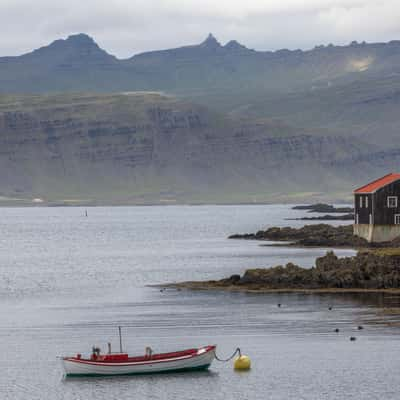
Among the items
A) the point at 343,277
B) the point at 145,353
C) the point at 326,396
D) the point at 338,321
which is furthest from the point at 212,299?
the point at 326,396

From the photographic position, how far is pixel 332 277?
66.1 meters

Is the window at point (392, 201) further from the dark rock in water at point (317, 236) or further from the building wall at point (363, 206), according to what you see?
the dark rock in water at point (317, 236)

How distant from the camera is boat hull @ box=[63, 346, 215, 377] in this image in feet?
146

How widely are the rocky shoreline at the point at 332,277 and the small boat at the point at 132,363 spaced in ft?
69.5

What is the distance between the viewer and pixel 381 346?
48750mm

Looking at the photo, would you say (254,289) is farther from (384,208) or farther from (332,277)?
(384,208)

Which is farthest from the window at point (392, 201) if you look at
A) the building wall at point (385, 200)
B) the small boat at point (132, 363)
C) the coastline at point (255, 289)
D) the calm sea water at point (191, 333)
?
the small boat at point (132, 363)

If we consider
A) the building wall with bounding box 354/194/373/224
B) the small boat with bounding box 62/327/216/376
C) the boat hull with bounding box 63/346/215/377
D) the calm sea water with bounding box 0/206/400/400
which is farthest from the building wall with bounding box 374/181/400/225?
the small boat with bounding box 62/327/216/376

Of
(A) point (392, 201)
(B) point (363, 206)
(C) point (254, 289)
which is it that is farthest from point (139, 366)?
(B) point (363, 206)

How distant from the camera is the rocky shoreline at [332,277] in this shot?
65.0 m

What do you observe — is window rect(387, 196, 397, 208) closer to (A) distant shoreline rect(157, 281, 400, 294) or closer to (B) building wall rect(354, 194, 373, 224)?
(B) building wall rect(354, 194, 373, 224)

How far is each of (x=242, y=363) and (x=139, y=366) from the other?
3679 mm

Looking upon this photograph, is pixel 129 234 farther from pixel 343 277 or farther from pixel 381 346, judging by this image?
pixel 381 346

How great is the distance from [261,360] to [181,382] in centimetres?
402
